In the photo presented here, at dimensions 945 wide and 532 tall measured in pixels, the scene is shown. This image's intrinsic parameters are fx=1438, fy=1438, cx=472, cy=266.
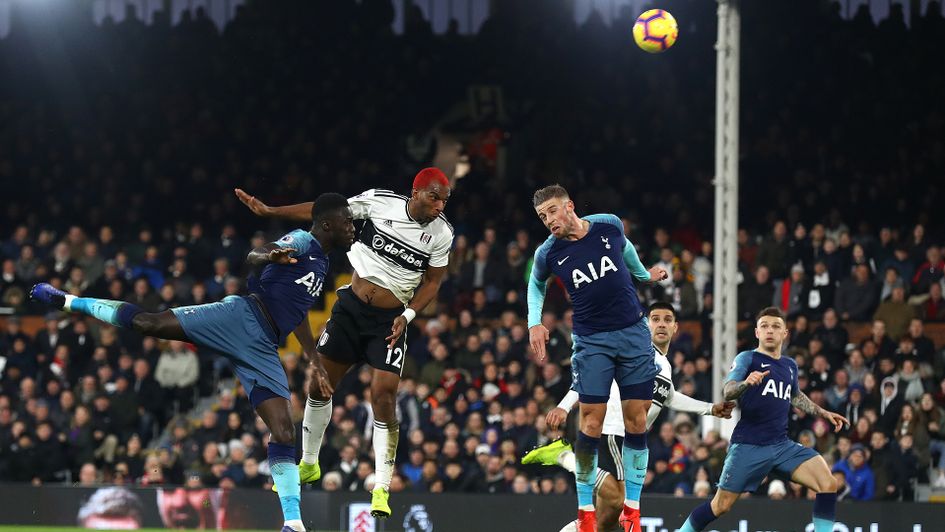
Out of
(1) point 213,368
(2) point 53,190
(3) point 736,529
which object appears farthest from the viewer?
(2) point 53,190

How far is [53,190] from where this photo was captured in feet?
84.1

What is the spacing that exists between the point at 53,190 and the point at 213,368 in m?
6.18

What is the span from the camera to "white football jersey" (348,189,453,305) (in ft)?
37.6

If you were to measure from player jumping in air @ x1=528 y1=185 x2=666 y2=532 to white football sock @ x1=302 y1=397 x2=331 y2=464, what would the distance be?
2.06 meters

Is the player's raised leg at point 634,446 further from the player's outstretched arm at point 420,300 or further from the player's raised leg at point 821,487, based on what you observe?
the player's outstretched arm at point 420,300

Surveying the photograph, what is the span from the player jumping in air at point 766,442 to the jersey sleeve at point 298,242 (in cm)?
374

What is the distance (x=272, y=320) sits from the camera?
10.8 metres

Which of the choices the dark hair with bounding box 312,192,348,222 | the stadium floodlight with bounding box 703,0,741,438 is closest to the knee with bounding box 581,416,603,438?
the dark hair with bounding box 312,192,348,222

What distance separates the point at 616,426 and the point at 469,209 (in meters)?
11.8

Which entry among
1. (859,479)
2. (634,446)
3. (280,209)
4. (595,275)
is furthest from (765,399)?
(859,479)

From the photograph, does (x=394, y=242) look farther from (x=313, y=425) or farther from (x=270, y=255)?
(x=313, y=425)

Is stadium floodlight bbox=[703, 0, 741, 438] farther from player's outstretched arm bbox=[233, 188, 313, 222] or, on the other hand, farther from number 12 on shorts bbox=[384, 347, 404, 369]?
player's outstretched arm bbox=[233, 188, 313, 222]

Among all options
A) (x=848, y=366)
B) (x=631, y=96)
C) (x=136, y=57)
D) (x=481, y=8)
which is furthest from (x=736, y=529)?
(x=136, y=57)

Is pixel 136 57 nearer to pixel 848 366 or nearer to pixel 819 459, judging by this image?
pixel 848 366
